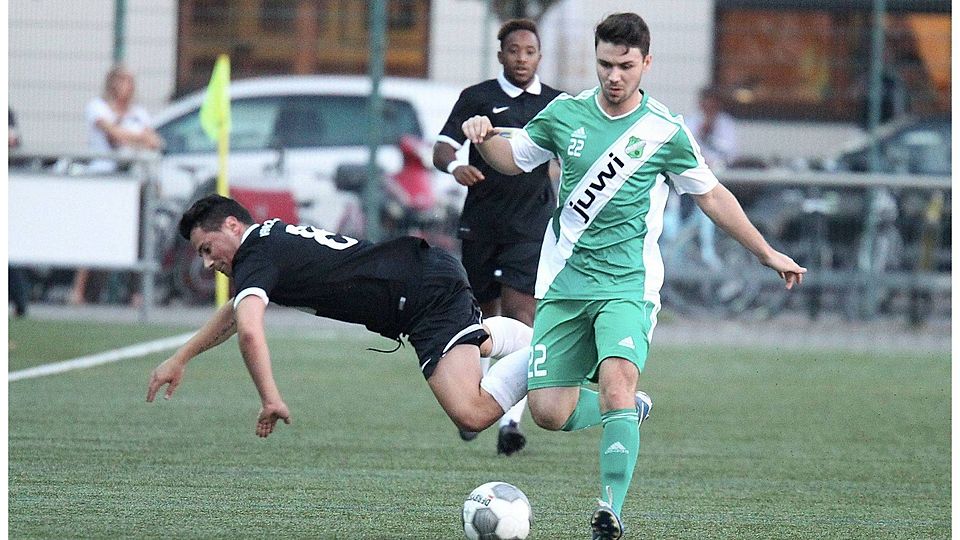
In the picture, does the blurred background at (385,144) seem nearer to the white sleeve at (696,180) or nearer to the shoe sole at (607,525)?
the white sleeve at (696,180)

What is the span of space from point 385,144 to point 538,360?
10.4m

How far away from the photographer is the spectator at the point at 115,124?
14.8m

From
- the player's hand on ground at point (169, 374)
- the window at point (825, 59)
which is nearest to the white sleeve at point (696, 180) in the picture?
the player's hand on ground at point (169, 374)

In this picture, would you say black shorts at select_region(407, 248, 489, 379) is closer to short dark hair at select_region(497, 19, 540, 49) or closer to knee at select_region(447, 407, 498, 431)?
knee at select_region(447, 407, 498, 431)

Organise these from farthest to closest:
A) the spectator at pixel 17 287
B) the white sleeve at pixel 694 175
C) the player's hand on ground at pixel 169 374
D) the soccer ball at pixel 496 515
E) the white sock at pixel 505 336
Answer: the spectator at pixel 17 287
the white sock at pixel 505 336
the white sleeve at pixel 694 175
the player's hand on ground at pixel 169 374
the soccer ball at pixel 496 515

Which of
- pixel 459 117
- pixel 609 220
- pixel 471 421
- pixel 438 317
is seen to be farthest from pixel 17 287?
pixel 609 220

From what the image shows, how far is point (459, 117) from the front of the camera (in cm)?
850

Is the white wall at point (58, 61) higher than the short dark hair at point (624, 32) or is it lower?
lower

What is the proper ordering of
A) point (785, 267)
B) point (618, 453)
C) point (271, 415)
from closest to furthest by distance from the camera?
point (271, 415), point (618, 453), point (785, 267)

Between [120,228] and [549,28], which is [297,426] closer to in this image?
[120,228]

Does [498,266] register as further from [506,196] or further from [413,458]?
[413,458]

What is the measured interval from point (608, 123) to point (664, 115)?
190 mm

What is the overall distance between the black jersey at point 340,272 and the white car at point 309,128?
8860 millimetres

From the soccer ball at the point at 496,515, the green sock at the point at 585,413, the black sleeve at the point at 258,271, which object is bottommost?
the soccer ball at the point at 496,515
